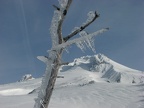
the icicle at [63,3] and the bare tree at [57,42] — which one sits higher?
the icicle at [63,3]

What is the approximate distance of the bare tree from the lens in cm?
486

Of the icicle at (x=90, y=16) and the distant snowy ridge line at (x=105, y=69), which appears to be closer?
the icicle at (x=90, y=16)

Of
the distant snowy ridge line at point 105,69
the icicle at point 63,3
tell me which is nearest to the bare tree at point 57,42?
the icicle at point 63,3

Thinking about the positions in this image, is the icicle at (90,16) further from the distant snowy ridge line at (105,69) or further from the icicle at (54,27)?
the distant snowy ridge line at (105,69)

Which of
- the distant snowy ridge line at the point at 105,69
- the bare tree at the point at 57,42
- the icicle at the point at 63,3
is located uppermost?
the distant snowy ridge line at the point at 105,69

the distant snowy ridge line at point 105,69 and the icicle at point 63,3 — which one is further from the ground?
the distant snowy ridge line at point 105,69

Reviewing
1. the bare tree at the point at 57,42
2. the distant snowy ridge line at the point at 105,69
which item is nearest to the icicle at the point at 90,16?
the bare tree at the point at 57,42

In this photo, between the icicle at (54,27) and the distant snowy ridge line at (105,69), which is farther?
the distant snowy ridge line at (105,69)

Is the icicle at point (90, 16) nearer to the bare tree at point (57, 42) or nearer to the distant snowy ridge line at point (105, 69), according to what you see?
the bare tree at point (57, 42)

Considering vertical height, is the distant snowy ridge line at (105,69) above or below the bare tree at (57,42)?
above

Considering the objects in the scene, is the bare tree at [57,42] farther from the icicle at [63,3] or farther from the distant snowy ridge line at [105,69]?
the distant snowy ridge line at [105,69]

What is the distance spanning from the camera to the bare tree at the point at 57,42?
486 cm

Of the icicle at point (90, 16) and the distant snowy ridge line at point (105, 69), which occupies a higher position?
the distant snowy ridge line at point (105, 69)

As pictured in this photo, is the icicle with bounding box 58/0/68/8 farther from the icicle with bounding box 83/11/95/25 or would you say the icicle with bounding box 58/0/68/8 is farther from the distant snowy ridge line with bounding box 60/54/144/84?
the distant snowy ridge line with bounding box 60/54/144/84
